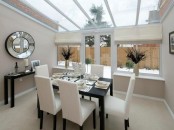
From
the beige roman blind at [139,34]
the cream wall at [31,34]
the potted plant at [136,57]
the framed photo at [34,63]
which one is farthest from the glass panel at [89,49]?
the framed photo at [34,63]

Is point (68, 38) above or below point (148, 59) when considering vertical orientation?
above

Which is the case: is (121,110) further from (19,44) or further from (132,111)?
(19,44)

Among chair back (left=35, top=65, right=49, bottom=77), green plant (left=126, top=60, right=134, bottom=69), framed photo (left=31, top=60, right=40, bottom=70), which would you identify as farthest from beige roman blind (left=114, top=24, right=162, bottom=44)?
framed photo (left=31, top=60, right=40, bottom=70)

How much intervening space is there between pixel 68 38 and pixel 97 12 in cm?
194

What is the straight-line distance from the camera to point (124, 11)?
338 centimetres

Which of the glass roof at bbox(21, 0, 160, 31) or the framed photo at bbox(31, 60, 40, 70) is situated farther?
the framed photo at bbox(31, 60, 40, 70)

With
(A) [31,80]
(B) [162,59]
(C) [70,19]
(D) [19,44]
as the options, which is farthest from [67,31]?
(B) [162,59]

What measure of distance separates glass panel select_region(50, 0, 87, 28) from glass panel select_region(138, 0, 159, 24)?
1740 millimetres

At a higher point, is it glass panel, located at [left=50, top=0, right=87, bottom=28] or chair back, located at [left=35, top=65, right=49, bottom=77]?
glass panel, located at [left=50, top=0, right=87, bottom=28]

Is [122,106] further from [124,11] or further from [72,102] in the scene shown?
[124,11]

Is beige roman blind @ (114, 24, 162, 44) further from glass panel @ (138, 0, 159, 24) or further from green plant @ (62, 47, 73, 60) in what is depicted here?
green plant @ (62, 47, 73, 60)

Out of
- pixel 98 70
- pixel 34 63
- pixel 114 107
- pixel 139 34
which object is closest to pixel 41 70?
pixel 34 63

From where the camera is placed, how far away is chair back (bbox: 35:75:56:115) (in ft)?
7.01

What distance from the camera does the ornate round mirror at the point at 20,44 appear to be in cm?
348
